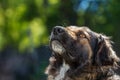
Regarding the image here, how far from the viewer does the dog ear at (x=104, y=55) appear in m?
9.37

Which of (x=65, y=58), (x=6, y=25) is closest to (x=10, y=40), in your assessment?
(x=6, y=25)

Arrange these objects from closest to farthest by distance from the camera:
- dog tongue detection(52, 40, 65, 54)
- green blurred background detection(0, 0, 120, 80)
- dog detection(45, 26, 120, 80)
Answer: dog tongue detection(52, 40, 65, 54)
dog detection(45, 26, 120, 80)
green blurred background detection(0, 0, 120, 80)

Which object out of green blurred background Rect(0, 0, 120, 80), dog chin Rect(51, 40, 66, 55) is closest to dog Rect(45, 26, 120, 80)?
dog chin Rect(51, 40, 66, 55)

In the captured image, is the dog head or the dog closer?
the dog head

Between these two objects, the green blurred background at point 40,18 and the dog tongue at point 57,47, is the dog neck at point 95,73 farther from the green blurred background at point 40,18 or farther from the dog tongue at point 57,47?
the green blurred background at point 40,18

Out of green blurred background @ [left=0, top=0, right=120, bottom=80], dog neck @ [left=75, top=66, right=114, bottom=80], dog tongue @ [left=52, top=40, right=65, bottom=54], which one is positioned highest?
green blurred background @ [left=0, top=0, right=120, bottom=80]

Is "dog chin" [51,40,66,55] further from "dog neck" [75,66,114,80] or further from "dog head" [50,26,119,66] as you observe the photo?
"dog neck" [75,66,114,80]

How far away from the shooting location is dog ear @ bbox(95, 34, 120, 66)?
9367mm

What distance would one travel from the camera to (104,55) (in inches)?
371

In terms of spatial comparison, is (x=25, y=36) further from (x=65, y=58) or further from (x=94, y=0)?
(x=65, y=58)

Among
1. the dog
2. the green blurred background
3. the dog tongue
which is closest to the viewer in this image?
the dog tongue

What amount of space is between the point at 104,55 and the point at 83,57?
0.26m

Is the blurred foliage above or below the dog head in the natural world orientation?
above

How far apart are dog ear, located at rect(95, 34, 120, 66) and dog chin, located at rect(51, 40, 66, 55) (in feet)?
1.53
